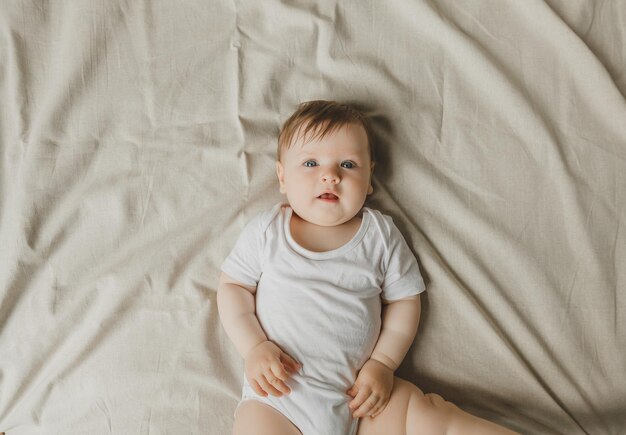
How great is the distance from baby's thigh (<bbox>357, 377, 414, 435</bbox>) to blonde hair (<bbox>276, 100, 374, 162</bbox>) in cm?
49

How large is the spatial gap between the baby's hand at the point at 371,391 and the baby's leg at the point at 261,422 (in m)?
0.12

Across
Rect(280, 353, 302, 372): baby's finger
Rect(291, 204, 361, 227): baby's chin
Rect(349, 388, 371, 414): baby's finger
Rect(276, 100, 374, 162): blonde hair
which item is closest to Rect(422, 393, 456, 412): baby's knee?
Rect(349, 388, 371, 414): baby's finger

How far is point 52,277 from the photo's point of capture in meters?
1.19

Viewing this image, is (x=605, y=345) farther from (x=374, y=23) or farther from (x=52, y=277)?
(x=52, y=277)

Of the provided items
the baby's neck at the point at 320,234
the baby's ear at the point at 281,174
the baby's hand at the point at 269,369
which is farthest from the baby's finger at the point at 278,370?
the baby's ear at the point at 281,174

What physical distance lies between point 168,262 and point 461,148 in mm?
675

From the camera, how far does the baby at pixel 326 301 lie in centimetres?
107

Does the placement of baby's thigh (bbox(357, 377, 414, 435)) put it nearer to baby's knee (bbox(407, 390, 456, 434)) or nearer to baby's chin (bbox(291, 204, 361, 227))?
baby's knee (bbox(407, 390, 456, 434))

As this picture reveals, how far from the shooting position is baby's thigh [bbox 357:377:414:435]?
109 centimetres

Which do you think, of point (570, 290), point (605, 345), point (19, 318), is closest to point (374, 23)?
point (570, 290)

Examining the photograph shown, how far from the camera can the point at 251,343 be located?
1115 mm

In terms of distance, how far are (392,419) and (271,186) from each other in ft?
1.77

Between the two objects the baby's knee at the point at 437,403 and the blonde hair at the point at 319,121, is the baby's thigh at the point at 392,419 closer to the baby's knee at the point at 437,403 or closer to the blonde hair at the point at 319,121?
the baby's knee at the point at 437,403

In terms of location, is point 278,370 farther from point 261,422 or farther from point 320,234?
point 320,234
